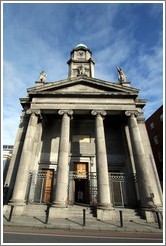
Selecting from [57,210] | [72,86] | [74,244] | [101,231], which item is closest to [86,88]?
[72,86]

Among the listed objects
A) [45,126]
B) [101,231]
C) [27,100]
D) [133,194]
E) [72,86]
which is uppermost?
[72,86]

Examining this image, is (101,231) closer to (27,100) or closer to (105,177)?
(105,177)

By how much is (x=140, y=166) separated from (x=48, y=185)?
9175 millimetres

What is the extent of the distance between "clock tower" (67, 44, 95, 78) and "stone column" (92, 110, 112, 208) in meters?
14.6

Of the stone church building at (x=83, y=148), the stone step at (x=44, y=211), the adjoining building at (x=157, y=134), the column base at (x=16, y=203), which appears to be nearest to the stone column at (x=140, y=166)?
the stone church building at (x=83, y=148)

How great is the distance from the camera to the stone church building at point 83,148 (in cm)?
1388

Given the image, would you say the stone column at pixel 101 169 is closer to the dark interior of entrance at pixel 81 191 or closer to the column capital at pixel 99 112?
the column capital at pixel 99 112

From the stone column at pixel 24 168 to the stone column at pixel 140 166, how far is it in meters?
9.25

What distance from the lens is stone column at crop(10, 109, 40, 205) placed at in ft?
41.1

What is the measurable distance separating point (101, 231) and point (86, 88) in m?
13.5

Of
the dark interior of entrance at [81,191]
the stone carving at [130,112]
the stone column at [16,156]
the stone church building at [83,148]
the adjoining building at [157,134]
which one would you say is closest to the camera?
the stone church building at [83,148]

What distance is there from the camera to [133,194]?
15289mm

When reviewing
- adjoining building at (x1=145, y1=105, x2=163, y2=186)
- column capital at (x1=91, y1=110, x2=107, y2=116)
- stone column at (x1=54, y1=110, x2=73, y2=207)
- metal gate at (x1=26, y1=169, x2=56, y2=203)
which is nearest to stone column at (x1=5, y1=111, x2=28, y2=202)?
metal gate at (x1=26, y1=169, x2=56, y2=203)

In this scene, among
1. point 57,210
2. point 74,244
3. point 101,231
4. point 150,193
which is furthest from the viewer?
point 150,193
